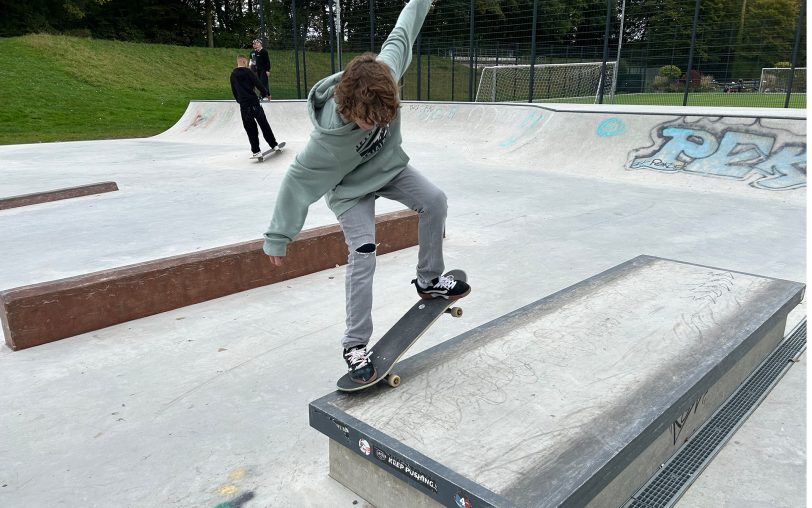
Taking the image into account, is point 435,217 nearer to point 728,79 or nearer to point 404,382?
point 404,382

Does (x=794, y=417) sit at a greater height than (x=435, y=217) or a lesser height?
lesser

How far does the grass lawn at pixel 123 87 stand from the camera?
20.1 meters

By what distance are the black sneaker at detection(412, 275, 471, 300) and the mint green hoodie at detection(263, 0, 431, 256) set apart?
1.89ft

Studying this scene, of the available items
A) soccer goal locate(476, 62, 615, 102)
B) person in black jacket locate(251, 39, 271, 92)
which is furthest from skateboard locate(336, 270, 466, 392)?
soccer goal locate(476, 62, 615, 102)

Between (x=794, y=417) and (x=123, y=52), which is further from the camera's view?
(x=123, y=52)

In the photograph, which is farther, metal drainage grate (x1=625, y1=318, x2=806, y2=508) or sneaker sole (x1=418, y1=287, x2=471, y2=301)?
sneaker sole (x1=418, y1=287, x2=471, y2=301)

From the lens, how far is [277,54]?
77.5ft

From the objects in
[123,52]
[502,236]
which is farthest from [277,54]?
[502,236]

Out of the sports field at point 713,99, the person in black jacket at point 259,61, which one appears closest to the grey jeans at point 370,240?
the person in black jacket at point 259,61

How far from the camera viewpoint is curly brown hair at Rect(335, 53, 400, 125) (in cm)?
223

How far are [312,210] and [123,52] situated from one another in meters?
29.5

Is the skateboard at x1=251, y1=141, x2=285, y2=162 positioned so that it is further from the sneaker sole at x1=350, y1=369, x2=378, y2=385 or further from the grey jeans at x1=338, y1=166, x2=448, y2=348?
the sneaker sole at x1=350, y1=369, x2=378, y2=385

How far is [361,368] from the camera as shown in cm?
234

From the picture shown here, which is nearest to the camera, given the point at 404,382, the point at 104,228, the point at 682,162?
the point at 404,382
